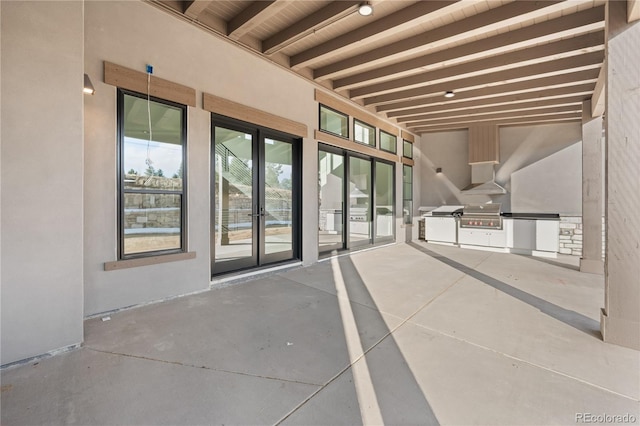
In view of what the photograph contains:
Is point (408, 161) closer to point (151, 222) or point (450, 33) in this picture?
point (450, 33)

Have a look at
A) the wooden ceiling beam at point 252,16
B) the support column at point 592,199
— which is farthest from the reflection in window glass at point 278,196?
the support column at point 592,199

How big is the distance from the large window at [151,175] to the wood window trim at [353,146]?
253 centimetres

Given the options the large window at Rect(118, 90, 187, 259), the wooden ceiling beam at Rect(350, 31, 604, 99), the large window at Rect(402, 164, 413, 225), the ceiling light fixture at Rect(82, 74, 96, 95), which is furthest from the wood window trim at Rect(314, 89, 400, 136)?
the ceiling light fixture at Rect(82, 74, 96, 95)

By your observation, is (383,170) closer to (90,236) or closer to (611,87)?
(611,87)

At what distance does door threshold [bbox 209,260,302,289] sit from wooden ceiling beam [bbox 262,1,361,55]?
3221 mm

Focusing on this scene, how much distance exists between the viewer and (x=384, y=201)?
7.46m

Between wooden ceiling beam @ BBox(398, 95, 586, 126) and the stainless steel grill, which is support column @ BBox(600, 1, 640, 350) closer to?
wooden ceiling beam @ BBox(398, 95, 586, 126)

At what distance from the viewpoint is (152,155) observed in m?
3.21

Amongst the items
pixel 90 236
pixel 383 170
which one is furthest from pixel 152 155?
pixel 383 170

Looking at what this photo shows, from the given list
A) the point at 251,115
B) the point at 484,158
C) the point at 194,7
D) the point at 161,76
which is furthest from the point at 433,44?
the point at 484,158

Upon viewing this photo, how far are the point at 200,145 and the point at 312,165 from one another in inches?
81.0

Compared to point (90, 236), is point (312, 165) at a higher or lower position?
higher

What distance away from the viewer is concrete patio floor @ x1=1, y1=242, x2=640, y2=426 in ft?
5.12

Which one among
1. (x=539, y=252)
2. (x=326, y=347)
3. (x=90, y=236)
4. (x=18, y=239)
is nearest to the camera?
(x=18, y=239)
